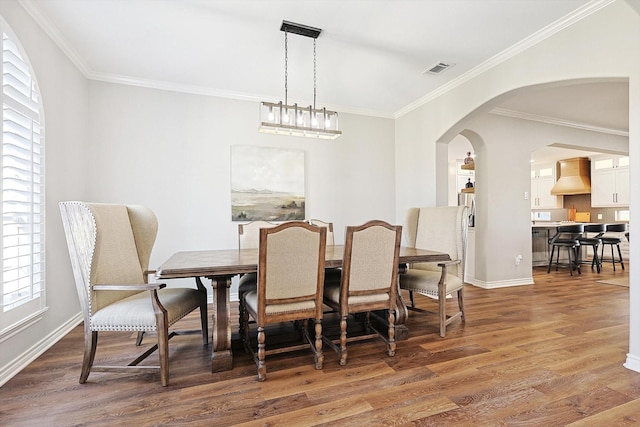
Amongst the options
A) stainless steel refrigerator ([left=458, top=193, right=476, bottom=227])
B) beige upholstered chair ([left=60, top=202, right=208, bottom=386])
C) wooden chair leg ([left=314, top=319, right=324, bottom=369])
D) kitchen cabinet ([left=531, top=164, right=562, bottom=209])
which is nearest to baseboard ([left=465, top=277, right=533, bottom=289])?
stainless steel refrigerator ([left=458, top=193, right=476, bottom=227])

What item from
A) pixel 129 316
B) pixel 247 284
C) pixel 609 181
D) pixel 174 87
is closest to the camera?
pixel 129 316

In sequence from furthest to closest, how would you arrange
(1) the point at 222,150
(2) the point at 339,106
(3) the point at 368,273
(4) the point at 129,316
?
1. (2) the point at 339,106
2. (1) the point at 222,150
3. (3) the point at 368,273
4. (4) the point at 129,316

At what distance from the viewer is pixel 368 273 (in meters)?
2.30

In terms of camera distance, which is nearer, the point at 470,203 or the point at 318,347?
the point at 318,347

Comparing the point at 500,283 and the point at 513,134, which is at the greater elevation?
the point at 513,134

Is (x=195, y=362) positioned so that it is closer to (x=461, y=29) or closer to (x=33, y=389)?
(x=33, y=389)

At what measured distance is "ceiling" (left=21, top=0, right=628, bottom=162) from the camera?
2.42 meters

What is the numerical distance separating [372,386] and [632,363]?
72.7 inches

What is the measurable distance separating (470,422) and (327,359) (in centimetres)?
102

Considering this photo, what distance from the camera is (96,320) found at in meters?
1.97

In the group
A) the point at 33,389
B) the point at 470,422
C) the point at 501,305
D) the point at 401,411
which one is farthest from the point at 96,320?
the point at 501,305

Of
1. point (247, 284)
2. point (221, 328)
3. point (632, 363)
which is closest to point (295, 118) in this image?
point (247, 284)

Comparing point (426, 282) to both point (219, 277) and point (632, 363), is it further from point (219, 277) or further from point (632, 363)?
point (219, 277)

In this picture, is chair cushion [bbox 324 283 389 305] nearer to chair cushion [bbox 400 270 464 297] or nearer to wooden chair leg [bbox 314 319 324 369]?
wooden chair leg [bbox 314 319 324 369]
